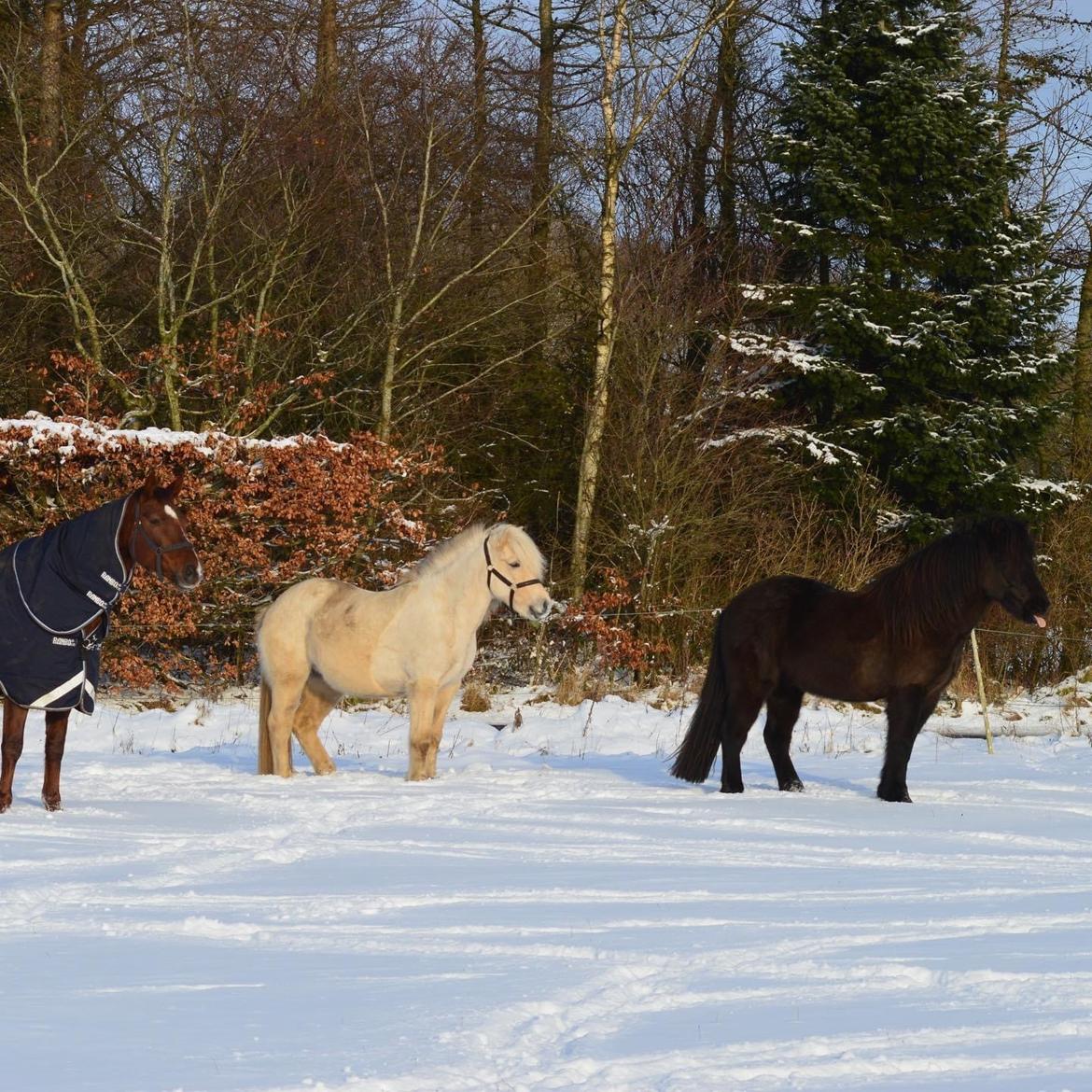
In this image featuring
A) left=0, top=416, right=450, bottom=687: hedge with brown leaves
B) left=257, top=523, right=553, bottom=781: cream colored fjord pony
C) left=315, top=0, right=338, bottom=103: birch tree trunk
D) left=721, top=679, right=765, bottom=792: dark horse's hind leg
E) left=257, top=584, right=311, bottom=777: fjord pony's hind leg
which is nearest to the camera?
left=721, top=679, right=765, bottom=792: dark horse's hind leg

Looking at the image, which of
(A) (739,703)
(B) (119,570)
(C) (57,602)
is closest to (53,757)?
(C) (57,602)

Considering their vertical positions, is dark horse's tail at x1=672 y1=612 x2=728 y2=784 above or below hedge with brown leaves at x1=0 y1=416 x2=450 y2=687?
below

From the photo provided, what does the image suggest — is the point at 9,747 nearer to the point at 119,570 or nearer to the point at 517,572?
the point at 119,570

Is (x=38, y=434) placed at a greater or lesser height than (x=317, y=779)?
greater

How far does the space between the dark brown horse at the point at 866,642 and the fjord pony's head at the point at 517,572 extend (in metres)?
1.18

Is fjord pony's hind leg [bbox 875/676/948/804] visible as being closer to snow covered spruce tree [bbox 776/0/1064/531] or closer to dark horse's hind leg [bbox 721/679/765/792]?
dark horse's hind leg [bbox 721/679/765/792]

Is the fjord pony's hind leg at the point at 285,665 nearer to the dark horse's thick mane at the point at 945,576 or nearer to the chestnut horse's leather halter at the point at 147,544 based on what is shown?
the chestnut horse's leather halter at the point at 147,544

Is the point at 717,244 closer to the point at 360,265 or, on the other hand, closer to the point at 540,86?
the point at 540,86

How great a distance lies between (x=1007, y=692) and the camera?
16.3 metres

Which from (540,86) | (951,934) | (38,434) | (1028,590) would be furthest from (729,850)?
(540,86)

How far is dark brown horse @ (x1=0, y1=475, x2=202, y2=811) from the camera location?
7887 mm

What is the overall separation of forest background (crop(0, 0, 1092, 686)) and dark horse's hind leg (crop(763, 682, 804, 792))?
6498mm

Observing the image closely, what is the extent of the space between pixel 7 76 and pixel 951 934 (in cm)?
1505

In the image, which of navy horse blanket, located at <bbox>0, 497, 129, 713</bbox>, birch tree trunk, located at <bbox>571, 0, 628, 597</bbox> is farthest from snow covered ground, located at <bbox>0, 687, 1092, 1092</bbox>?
birch tree trunk, located at <bbox>571, 0, 628, 597</bbox>
